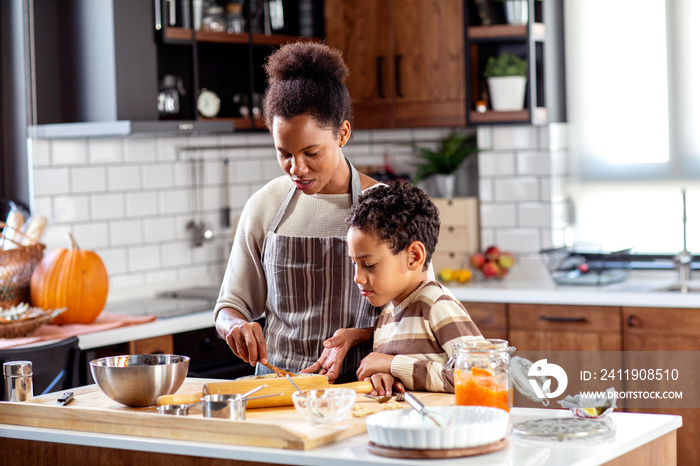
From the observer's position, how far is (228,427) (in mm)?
1933

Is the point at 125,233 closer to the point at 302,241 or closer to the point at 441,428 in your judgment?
the point at 302,241

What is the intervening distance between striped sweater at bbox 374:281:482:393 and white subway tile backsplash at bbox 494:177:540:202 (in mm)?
2791

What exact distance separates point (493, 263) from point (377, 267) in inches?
106

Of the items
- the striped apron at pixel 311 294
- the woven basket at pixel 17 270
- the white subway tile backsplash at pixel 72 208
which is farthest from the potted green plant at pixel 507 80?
the striped apron at pixel 311 294

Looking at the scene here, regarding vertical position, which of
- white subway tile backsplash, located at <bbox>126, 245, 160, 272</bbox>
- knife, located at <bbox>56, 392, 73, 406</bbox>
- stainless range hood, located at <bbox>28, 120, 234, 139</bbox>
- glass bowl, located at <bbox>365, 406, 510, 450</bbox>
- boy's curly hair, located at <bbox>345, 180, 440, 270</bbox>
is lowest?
knife, located at <bbox>56, 392, 73, 406</bbox>

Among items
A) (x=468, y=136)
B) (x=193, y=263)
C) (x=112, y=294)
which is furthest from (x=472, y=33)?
(x=112, y=294)

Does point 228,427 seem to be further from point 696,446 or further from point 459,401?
point 696,446

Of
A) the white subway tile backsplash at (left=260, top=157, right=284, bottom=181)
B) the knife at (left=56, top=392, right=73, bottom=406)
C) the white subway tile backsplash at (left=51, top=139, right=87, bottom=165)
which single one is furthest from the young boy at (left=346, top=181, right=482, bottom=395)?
the white subway tile backsplash at (left=260, top=157, right=284, bottom=181)

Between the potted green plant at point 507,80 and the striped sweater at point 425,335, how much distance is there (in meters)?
2.65

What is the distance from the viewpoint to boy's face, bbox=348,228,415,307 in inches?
90.4

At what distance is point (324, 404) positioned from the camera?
1.93m

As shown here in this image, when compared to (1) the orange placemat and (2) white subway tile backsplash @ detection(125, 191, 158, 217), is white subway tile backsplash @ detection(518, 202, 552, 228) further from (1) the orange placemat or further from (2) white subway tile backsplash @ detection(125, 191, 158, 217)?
(1) the orange placemat

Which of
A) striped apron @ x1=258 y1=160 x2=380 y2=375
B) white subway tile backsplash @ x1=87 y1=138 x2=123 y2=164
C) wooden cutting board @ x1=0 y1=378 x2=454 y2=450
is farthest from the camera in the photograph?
white subway tile backsplash @ x1=87 y1=138 x2=123 y2=164

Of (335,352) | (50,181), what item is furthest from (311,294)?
(50,181)
